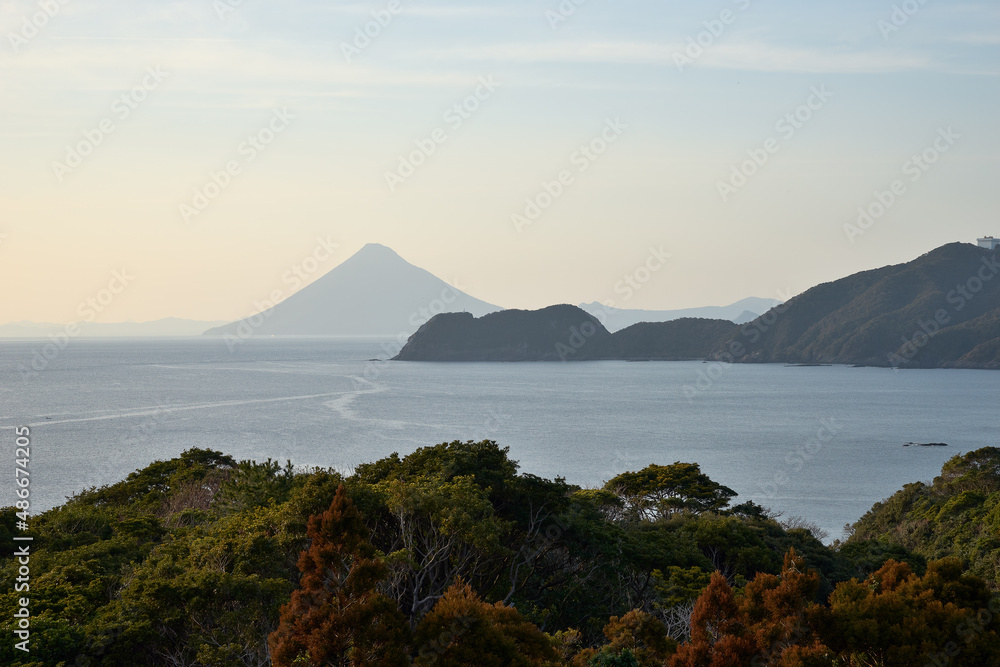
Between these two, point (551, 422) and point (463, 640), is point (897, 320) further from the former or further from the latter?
point (463, 640)

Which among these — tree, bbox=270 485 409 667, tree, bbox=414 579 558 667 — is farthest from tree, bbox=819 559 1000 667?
tree, bbox=270 485 409 667

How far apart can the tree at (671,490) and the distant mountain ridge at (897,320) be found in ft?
441

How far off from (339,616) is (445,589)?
405cm

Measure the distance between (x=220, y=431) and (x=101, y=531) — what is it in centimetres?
5104

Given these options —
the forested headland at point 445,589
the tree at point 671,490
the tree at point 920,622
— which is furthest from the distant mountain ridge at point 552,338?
the tree at point 920,622

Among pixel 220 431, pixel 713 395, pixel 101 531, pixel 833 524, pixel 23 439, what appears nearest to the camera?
pixel 23 439

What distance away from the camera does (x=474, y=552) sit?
1247 cm

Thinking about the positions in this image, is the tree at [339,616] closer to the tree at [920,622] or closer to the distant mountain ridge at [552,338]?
the tree at [920,622]

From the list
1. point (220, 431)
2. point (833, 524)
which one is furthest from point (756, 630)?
point (220, 431)

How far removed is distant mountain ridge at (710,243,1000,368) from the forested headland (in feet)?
487

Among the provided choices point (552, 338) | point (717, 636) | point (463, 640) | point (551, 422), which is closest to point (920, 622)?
point (717, 636)

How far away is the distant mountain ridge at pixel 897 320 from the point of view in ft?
484

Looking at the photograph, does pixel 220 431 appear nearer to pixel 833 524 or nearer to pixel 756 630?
pixel 833 524

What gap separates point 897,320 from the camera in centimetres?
15688
